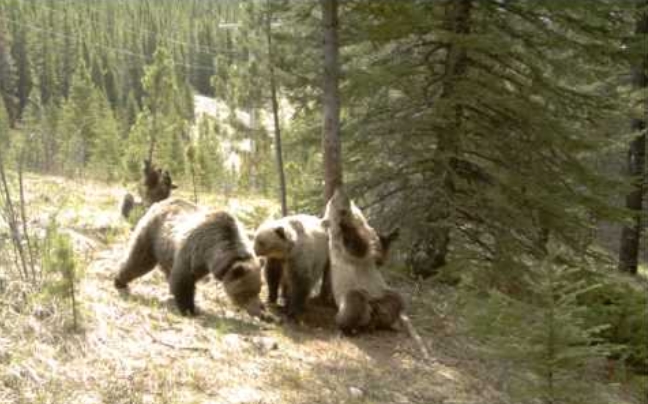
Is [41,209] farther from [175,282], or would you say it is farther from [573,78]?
[573,78]

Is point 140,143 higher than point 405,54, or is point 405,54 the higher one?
point 405,54

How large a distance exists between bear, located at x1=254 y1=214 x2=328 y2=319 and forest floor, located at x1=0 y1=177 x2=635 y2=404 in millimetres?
398

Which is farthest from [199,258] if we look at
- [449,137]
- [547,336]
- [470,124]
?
[470,124]

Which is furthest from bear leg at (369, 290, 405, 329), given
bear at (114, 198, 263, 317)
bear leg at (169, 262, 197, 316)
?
bear leg at (169, 262, 197, 316)

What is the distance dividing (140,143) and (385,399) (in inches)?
848

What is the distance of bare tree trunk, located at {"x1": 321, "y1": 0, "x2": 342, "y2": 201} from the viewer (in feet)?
25.8

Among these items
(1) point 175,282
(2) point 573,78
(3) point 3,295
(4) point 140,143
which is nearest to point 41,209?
(1) point 175,282

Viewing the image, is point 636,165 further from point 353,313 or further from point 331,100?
point 353,313

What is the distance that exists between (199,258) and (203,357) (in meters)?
1.71

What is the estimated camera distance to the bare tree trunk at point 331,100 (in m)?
7.86

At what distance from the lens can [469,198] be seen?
9.74m

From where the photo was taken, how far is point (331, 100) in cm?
812

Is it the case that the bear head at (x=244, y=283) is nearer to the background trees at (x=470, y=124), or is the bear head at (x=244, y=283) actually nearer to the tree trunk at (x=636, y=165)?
the background trees at (x=470, y=124)

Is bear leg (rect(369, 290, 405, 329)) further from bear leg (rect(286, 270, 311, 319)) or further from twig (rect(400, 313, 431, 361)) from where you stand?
bear leg (rect(286, 270, 311, 319))
